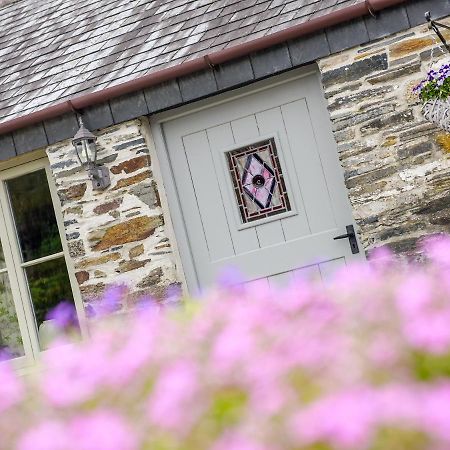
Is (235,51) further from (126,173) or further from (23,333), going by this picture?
(23,333)

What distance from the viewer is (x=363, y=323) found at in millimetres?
1881

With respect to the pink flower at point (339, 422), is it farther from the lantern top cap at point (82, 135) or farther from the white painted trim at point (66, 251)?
the white painted trim at point (66, 251)

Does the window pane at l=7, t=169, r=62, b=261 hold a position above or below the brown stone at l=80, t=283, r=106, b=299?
above

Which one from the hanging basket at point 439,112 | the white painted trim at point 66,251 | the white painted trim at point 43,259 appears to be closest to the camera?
the hanging basket at point 439,112

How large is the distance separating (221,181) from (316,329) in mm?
5085

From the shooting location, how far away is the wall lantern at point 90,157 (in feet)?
22.7

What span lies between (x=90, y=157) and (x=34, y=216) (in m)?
1.01

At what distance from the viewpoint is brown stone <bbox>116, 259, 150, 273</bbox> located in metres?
6.95

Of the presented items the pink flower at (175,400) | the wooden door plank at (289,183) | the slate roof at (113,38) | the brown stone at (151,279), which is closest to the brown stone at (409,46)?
the slate roof at (113,38)

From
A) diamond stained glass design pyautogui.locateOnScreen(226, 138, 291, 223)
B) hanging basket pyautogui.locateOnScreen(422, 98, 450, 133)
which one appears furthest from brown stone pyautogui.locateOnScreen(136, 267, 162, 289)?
hanging basket pyautogui.locateOnScreen(422, 98, 450, 133)

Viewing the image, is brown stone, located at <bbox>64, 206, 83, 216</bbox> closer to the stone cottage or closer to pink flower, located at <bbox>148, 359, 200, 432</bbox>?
the stone cottage

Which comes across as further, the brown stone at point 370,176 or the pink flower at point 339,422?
the brown stone at point 370,176

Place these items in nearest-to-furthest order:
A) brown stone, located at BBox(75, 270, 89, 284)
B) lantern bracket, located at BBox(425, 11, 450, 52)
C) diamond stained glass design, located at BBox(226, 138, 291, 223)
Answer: lantern bracket, located at BBox(425, 11, 450, 52) < diamond stained glass design, located at BBox(226, 138, 291, 223) < brown stone, located at BBox(75, 270, 89, 284)

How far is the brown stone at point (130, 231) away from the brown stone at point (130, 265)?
0.15 m
